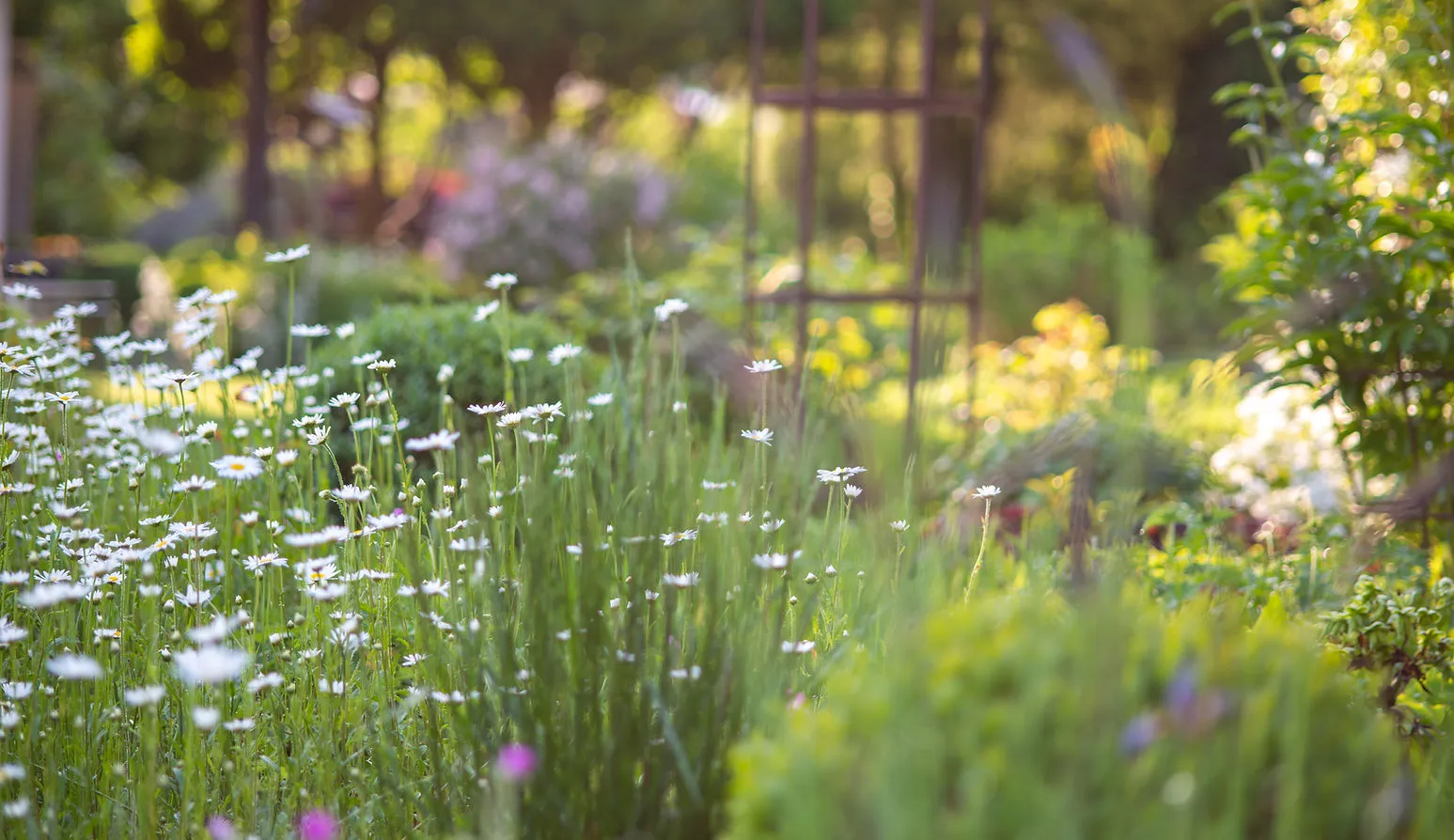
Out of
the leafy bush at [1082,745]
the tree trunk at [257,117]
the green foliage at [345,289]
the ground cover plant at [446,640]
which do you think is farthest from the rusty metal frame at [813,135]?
the tree trunk at [257,117]

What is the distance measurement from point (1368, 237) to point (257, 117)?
9.97m

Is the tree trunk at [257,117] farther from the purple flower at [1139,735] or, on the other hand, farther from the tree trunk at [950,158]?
the purple flower at [1139,735]

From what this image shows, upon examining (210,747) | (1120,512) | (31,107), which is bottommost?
(210,747)

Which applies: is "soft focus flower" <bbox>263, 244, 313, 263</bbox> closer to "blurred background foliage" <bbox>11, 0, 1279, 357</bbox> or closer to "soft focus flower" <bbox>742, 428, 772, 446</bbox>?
"soft focus flower" <bbox>742, 428, 772, 446</bbox>

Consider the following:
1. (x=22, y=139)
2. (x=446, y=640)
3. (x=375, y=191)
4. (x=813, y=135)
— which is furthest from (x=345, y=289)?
(x=375, y=191)

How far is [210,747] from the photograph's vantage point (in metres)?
2.25

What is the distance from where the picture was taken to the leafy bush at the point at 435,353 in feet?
12.7

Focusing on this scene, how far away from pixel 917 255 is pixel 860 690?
14.8 ft

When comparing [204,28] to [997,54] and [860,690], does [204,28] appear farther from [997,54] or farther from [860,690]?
[860,690]

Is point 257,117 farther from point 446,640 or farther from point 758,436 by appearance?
point 758,436

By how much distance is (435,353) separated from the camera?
396 cm

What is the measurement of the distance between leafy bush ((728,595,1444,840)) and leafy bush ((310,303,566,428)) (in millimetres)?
2654

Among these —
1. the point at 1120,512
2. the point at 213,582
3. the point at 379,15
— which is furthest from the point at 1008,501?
the point at 379,15

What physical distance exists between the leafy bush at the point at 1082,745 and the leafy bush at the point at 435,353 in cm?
265
